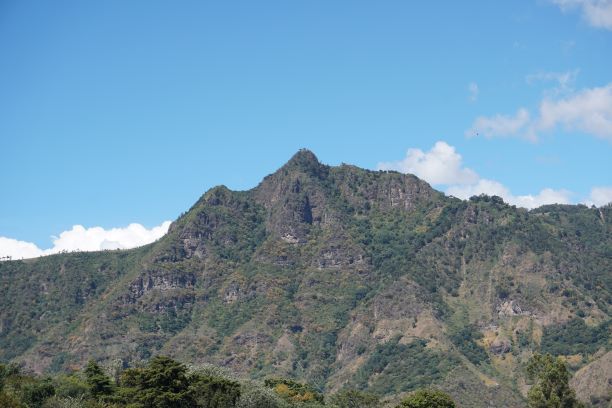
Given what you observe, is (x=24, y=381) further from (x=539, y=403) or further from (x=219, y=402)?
(x=539, y=403)

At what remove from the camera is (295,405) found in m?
182

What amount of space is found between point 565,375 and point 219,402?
68688 mm

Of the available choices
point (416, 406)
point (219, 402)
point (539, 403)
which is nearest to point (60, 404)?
point (219, 402)

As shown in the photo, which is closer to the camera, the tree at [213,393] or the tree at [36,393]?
the tree at [36,393]

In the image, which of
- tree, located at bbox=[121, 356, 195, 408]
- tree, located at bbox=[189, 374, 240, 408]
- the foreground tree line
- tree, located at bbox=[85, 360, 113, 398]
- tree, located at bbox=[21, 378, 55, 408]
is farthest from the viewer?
tree, located at bbox=[85, 360, 113, 398]

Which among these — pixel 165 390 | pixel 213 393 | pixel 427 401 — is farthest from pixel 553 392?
pixel 165 390

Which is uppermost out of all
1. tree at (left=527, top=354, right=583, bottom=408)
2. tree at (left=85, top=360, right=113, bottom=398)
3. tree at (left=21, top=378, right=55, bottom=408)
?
tree at (left=527, top=354, right=583, bottom=408)

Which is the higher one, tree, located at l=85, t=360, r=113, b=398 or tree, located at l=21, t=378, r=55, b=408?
tree, located at l=85, t=360, r=113, b=398

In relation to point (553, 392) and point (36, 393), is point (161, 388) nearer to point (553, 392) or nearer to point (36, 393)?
point (36, 393)

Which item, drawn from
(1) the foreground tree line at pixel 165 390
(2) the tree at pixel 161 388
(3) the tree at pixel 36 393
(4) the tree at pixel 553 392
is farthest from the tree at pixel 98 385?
(4) the tree at pixel 553 392

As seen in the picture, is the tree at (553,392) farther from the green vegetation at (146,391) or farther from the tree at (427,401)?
the green vegetation at (146,391)

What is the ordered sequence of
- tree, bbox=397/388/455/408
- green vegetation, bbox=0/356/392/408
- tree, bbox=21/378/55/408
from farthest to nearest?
tree, bbox=397/388/455/408, green vegetation, bbox=0/356/392/408, tree, bbox=21/378/55/408

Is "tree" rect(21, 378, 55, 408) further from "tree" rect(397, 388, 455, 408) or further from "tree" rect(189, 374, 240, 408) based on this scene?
"tree" rect(397, 388, 455, 408)

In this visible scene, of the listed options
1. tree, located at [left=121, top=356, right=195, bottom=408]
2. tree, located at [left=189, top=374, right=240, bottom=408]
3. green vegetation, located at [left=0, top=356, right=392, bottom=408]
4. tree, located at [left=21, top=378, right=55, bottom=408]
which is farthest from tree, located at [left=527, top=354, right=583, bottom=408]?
tree, located at [left=21, top=378, right=55, bottom=408]
